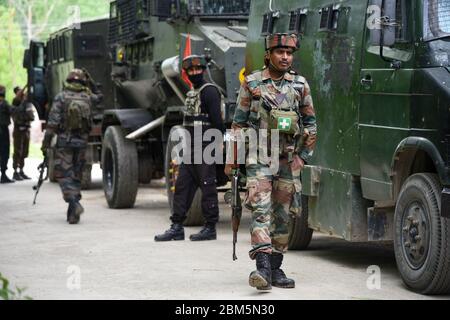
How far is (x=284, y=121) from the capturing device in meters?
8.27

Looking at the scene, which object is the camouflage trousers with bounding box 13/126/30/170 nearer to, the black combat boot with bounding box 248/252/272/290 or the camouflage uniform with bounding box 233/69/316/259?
the camouflage uniform with bounding box 233/69/316/259

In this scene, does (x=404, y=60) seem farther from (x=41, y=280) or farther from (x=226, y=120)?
(x=226, y=120)

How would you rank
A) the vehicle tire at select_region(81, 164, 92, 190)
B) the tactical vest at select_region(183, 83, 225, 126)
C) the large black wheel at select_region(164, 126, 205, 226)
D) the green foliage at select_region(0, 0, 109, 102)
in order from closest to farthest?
1. the tactical vest at select_region(183, 83, 225, 126)
2. the large black wheel at select_region(164, 126, 205, 226)
3. the vehicle tire at select_region(81, 164, 92, 190)
4. the green foliage at select_region(0, 0, 109, 102)

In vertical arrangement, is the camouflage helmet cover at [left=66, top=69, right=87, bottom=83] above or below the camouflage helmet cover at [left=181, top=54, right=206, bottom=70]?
below

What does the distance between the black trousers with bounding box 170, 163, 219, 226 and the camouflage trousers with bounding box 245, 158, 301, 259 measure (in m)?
3.40

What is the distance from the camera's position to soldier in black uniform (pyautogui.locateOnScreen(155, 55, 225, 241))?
11.6 metres

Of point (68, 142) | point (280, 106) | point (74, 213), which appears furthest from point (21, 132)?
point (280, 106)

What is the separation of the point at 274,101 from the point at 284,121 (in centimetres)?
18

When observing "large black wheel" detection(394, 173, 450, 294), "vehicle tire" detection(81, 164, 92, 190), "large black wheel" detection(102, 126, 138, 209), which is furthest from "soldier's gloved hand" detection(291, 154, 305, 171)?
"vehicle tire" detection(81, 164, 92, 190)

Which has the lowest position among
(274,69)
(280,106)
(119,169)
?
(119,169)

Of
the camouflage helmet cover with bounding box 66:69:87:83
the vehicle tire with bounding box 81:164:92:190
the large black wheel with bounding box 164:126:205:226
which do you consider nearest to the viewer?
the large black wheel with bounding box 164:126:205:226

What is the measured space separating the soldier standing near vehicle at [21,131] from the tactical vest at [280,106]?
45.4ft

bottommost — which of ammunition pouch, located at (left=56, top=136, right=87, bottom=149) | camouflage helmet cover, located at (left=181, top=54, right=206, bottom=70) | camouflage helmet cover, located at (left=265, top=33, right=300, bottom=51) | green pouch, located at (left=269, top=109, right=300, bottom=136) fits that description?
ammunition pouch, located at (left=56, top=136, right=87, bottom=149)

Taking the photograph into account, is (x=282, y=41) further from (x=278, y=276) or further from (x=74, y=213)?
(x=74, y=213)
